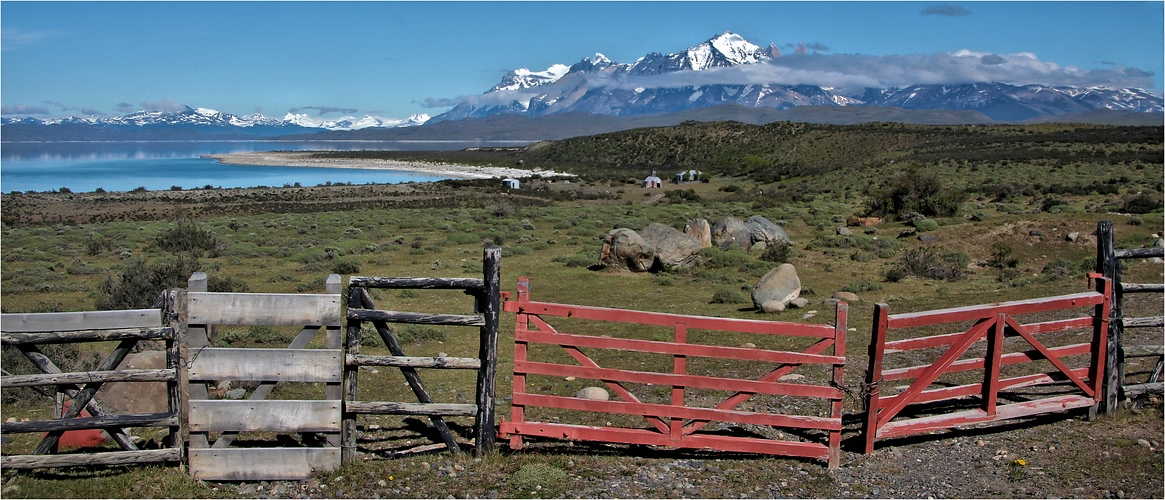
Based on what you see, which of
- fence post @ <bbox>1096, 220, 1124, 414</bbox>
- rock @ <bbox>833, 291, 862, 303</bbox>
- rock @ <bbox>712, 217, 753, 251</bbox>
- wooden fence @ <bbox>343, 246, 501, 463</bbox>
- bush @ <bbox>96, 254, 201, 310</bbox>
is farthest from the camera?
rock @ <bbox>712, 217, 753, 251</bbox>

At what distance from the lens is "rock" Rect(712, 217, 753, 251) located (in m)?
26.8

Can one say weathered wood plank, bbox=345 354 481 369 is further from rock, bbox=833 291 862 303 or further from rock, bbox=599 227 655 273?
rock, bbox=599 227 655 273

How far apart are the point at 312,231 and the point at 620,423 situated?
2992 cm

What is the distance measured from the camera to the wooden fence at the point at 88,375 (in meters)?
6.04

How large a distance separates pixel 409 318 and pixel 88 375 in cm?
232

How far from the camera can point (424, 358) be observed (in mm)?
6262

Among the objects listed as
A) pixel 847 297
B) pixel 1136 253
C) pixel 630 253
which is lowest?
pixel 847 297

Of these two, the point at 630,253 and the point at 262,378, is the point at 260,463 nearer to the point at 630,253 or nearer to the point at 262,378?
the point at 262,378

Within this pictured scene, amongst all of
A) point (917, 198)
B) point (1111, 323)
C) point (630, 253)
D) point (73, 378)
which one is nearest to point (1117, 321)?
point (1111, 323)

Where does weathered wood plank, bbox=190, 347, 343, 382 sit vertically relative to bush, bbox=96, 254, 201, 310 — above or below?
above

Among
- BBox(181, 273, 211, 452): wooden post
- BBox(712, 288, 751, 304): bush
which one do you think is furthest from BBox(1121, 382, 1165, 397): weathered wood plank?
BBox(712, 288, 751, 304): bush

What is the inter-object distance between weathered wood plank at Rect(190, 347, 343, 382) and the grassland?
84 cm

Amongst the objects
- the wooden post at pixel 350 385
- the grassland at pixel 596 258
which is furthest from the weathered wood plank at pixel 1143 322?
the wooden post at pixel 350 385

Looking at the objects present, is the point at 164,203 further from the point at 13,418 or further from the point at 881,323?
the point at 881,323
